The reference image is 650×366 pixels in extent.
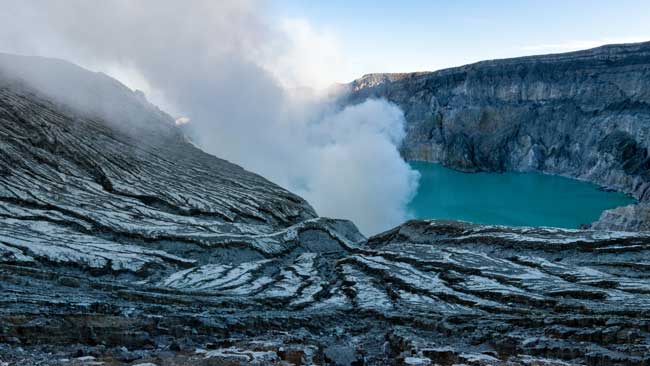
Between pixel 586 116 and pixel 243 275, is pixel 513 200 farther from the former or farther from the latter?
pixel 243 275

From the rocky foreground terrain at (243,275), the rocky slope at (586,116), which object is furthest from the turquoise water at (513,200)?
the rocky foreground terrain at (243,275)

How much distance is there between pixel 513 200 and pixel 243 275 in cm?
11443

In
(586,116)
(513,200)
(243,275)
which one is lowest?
(513,200)

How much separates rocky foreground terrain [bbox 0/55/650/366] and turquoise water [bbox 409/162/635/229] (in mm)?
52192

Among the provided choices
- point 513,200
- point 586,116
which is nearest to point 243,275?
point 513,200

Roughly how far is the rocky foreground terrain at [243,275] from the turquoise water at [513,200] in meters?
52.2

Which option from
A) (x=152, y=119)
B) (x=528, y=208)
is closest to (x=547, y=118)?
(x=528, y=208)

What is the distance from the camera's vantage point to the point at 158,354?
58.5 feet

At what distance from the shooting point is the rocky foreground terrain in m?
19.7

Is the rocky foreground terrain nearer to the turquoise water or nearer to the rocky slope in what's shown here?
the turquoise water

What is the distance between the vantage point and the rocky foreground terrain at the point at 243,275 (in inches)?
775

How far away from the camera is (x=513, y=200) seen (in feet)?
453

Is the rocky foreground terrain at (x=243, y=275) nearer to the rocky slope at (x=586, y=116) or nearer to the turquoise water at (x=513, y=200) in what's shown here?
the turquoise water at (x=513, y=200)

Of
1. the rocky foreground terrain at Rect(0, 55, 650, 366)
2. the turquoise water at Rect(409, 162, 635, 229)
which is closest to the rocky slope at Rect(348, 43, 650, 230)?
the turquoise water at Rect(409, 162, 635, 229)
